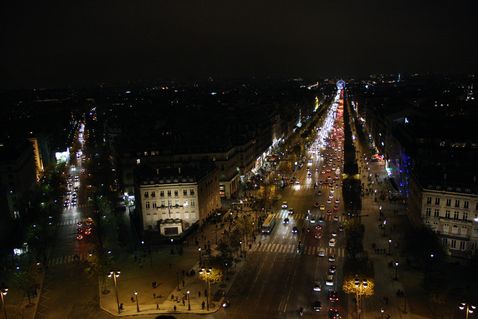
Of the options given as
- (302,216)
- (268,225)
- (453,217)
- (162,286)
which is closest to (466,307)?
(453,217)

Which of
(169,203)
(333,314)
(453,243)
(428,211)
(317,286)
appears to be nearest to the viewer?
(333,314)

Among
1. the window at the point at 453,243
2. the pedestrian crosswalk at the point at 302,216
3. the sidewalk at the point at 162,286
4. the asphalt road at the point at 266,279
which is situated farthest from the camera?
the pedestrian crosswalk at the point at 302,216

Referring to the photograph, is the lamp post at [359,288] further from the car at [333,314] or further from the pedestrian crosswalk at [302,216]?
the pedestrian crosswalk at [302,216]

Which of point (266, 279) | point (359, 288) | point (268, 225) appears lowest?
point (266, 279)

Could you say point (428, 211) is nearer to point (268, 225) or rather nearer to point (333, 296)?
point (333, 296)

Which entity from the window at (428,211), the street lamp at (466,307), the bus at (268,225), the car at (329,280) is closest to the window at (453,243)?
the window at (428,211)

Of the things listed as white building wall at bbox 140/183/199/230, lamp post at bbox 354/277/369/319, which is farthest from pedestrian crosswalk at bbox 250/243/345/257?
lamp post at bbox 354/277/369/319

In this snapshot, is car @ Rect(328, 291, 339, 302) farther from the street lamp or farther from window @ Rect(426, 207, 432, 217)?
window @ Rect(426, 207, 432, 217)
